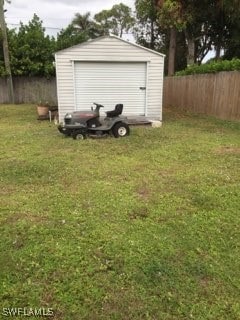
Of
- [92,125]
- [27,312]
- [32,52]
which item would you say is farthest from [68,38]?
[27,312]

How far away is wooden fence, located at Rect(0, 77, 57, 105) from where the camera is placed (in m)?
18.9

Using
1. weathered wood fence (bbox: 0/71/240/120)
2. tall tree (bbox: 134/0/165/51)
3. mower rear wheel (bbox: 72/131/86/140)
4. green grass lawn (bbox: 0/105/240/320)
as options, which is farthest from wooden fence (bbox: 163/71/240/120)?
tall tree (bbox: 134/0/165/51)

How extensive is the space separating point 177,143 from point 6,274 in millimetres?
5288

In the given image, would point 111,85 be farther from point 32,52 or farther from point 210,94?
point 32,52

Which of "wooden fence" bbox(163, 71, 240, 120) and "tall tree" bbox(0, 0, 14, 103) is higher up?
"tall tree" bbox(0, 0, 14, 103)

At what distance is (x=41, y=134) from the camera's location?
848 cm

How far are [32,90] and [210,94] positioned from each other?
11265 millimetres

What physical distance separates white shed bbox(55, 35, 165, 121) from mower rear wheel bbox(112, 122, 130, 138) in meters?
2.73

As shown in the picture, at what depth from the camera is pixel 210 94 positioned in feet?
38.9

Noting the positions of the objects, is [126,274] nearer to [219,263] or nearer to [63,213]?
[219,263]

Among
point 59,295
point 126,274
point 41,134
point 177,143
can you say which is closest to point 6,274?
point 59,295

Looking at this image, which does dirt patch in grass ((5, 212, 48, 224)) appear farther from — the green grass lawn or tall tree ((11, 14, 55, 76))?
tall tree ((11, 14, 55, 76))

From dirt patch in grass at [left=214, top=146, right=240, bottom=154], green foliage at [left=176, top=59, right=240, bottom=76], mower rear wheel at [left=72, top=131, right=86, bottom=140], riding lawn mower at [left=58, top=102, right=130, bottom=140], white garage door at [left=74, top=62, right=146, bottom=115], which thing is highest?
green foliage at [left=176, top=59, right=240, bottom=76]

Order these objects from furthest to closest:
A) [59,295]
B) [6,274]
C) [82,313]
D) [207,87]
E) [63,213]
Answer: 1. [207,87]
2. [63,213]
3. [6,274]
4. [59,295]
5. [82,313]
